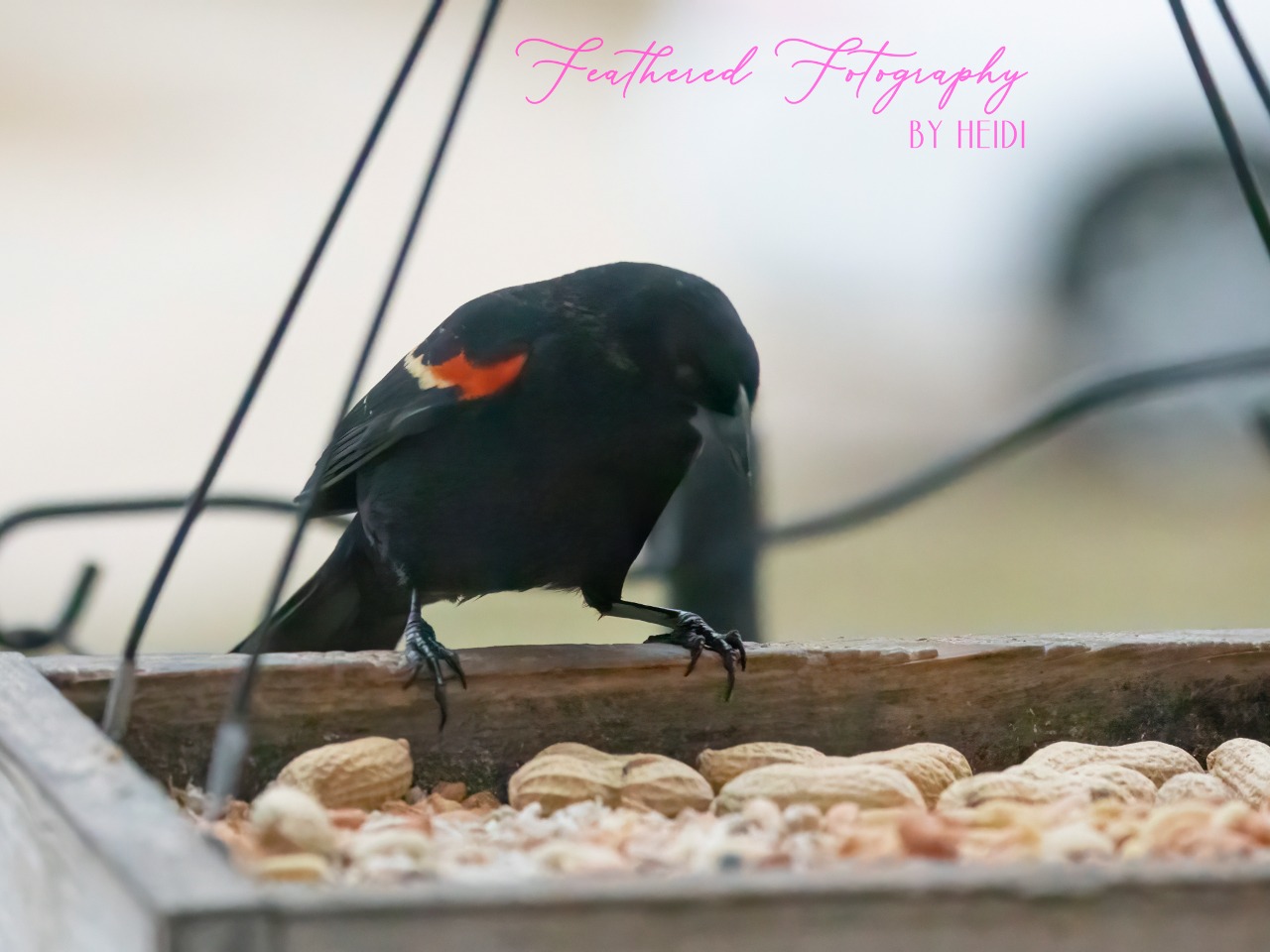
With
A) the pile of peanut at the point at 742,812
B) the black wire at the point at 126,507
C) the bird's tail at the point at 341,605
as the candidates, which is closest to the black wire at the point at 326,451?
the pile of peanut at the point at 742,812

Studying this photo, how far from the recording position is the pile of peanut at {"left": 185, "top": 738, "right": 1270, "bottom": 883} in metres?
0.90

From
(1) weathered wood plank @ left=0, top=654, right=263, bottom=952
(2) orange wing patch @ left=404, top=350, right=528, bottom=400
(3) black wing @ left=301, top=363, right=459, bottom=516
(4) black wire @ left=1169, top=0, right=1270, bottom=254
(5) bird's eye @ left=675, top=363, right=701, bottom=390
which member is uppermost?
(4) black wire @ left=1169, top=0, right=1270, bottom=254

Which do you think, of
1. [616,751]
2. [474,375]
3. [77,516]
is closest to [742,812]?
[616,751]

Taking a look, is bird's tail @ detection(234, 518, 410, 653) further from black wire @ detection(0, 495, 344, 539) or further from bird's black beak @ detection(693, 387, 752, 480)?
bird's black beak @ detection(693, 387, 752, 480)

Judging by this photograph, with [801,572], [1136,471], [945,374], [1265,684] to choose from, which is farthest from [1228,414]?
[1265,684]

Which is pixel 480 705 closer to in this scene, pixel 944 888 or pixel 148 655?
pixel 148 655

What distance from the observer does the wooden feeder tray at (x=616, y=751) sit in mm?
680

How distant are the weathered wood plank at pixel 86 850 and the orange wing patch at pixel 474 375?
0.69 m

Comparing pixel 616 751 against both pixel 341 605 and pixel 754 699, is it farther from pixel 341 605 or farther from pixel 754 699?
pixel 341 605

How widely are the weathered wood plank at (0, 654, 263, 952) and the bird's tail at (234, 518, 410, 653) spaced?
2.52ft

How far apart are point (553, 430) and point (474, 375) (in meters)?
0.12

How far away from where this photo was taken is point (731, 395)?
1661 millimetres

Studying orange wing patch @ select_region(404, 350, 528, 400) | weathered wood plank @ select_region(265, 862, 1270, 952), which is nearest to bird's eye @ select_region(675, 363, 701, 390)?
orange wing patch @ select_region(404, 350, 528, 400)

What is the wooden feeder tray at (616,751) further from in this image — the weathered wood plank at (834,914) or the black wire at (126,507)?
the black wire at (126,507)
